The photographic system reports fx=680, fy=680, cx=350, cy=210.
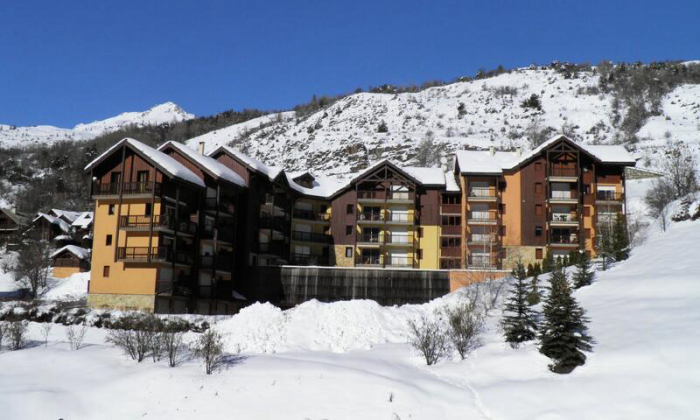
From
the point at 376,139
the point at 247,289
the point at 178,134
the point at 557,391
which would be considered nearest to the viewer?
the point at 557,391

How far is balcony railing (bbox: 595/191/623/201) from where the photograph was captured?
6056 cm

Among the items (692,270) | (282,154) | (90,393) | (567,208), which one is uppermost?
(282,154)

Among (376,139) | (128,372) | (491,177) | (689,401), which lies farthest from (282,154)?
(689,401)

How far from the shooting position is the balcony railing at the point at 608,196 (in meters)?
60.6

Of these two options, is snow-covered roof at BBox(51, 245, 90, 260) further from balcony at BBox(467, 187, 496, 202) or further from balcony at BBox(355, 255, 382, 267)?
balcony at BBox(467, 187, 496, 202)

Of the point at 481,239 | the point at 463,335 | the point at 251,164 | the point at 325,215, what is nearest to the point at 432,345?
the point at 463,335

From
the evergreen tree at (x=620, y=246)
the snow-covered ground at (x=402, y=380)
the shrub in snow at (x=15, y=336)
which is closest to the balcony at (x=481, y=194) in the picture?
the evergreen tree at (x=620, y=246)

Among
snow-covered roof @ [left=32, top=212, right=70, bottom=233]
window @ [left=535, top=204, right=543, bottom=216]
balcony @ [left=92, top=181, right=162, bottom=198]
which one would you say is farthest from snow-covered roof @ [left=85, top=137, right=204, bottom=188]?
snow-covered roof @ [left=32, top=212, right=70, bottom=233]

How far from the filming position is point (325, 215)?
64875 millimetres

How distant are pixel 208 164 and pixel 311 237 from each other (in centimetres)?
1428

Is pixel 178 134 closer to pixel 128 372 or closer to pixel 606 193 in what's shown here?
pixel 606 193

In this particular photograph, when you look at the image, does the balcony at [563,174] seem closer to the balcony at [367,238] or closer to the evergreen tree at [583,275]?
the balcony at [367,238]

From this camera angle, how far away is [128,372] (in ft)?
88.9

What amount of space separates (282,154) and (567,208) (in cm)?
7169
